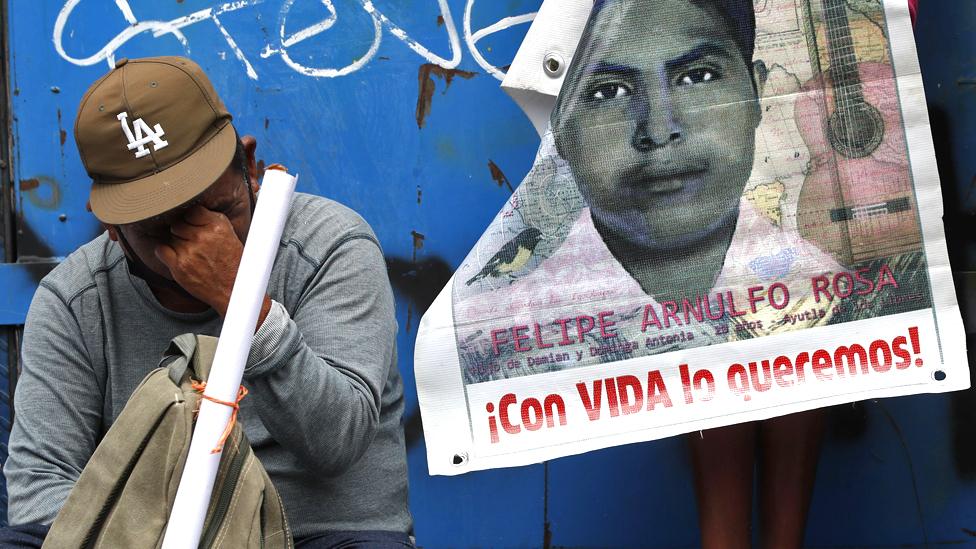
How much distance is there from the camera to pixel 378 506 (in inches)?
77.3

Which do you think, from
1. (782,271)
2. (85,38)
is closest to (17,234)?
(85,38)

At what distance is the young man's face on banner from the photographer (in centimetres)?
193

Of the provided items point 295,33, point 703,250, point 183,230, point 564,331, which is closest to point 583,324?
point 564,331

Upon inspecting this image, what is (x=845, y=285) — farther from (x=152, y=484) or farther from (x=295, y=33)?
(x=295, y=33)

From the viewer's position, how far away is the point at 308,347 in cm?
178

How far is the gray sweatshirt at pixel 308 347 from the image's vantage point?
188 centimetres

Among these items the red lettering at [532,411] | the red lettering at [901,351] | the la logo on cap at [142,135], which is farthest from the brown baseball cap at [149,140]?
the red lettering at [901,351]

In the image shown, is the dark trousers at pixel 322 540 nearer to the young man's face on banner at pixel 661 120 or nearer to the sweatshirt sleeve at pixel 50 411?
the sweatshirt sleeve at pixel 50 411

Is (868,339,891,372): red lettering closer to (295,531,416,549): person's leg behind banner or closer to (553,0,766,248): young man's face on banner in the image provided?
(553,0,766,248): young man's face on banner

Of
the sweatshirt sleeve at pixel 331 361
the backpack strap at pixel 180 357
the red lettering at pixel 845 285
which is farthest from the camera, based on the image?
the red lettering at pixel 845 285

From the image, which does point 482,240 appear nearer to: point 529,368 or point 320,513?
point 529,368

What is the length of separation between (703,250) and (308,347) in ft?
2.23

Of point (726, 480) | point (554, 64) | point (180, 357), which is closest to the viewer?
point (180, 357)

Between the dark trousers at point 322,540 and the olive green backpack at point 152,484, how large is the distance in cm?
27
